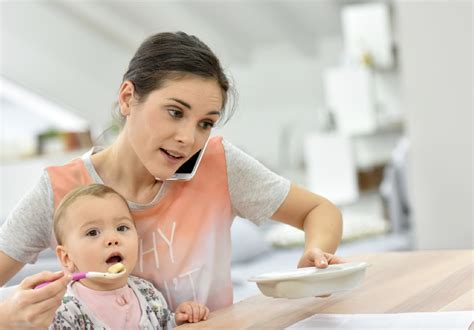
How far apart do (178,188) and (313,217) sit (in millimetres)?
304

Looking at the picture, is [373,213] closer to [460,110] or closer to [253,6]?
[253,6]

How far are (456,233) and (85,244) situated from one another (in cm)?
239

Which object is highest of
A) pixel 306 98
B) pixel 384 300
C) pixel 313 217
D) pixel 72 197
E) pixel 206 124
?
pixel 306 98

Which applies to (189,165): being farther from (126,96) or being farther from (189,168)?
(126,96)

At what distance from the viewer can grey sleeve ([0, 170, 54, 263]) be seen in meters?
1.55

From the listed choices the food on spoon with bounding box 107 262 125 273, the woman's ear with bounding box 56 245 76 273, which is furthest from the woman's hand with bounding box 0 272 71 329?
the woman's ear with bounding box 56 245 76 273

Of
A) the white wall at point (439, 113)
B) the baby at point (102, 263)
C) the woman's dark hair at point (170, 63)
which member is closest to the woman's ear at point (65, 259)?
the baby at point (102, 263)

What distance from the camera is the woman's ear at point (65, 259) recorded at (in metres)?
1.39

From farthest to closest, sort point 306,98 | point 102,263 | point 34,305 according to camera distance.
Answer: point 306,98, point 102,263, point 34,305

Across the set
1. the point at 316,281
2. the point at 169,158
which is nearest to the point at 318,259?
the point at 316,281

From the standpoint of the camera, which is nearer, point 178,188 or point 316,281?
point 316,281

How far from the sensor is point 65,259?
141 cm

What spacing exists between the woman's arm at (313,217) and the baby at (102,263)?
35 cm

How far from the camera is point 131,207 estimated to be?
1548 mm
